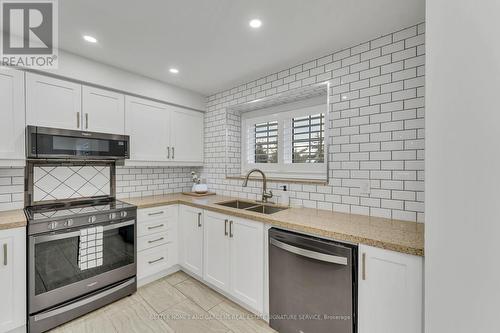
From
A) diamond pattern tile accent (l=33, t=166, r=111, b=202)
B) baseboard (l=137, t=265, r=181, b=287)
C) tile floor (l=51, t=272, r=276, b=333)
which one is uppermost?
diamond pattern tile accent (l=33, t=166, r=111, b=202)

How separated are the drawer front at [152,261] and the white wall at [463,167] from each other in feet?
7.82

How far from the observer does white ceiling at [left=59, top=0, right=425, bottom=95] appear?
4.72 feet

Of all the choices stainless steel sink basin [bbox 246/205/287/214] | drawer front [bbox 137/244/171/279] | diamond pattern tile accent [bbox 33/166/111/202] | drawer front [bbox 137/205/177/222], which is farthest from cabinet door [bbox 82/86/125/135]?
stainless steel sink basin [bbox 246/205/287/214]

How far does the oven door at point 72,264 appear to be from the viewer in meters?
1.67

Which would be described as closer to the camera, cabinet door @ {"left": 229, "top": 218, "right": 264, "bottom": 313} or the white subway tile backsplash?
the white subway tile backsplash

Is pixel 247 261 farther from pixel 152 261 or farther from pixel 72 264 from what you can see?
pixel 72 264

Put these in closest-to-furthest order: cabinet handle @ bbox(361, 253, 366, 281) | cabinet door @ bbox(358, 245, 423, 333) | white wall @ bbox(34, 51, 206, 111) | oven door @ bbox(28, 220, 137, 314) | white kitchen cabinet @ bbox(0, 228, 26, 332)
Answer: cabinet door @ bbox(358, 245, 423, 333) < cabinet handle @ bbox(361, 253, 366, 281) < white kitchen cabinet @ bbox(0, 228, 26, 332) < oven door @ bbox(28, 220, 137, 314) < white wall @ bbox(34, 51, 206, 111)

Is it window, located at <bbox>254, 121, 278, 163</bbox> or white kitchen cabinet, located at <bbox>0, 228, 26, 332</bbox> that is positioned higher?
window, located at <bbox>254, 121, 278, 163</bbox>

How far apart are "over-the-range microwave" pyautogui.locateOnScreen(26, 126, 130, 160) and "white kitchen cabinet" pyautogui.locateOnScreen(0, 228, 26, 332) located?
2.16ft

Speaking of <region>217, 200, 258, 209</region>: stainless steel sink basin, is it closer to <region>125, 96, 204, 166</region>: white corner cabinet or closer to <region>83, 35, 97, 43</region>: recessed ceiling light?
<region>125, 96, 204, 166</region>: white corner cabinet

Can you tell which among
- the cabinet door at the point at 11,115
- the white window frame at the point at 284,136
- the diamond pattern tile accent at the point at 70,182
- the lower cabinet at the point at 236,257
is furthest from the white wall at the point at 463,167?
the diamond pattern tile accent at the point at 70,182

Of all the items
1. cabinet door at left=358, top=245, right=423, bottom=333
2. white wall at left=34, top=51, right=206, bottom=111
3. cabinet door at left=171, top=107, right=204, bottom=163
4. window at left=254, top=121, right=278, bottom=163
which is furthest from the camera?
cabinet door at left=171, top=107, right=204, bottom=163

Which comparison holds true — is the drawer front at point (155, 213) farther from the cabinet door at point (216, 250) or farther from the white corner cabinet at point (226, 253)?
the cabinet door at point (216, 250)

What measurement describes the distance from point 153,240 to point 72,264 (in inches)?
28.2
